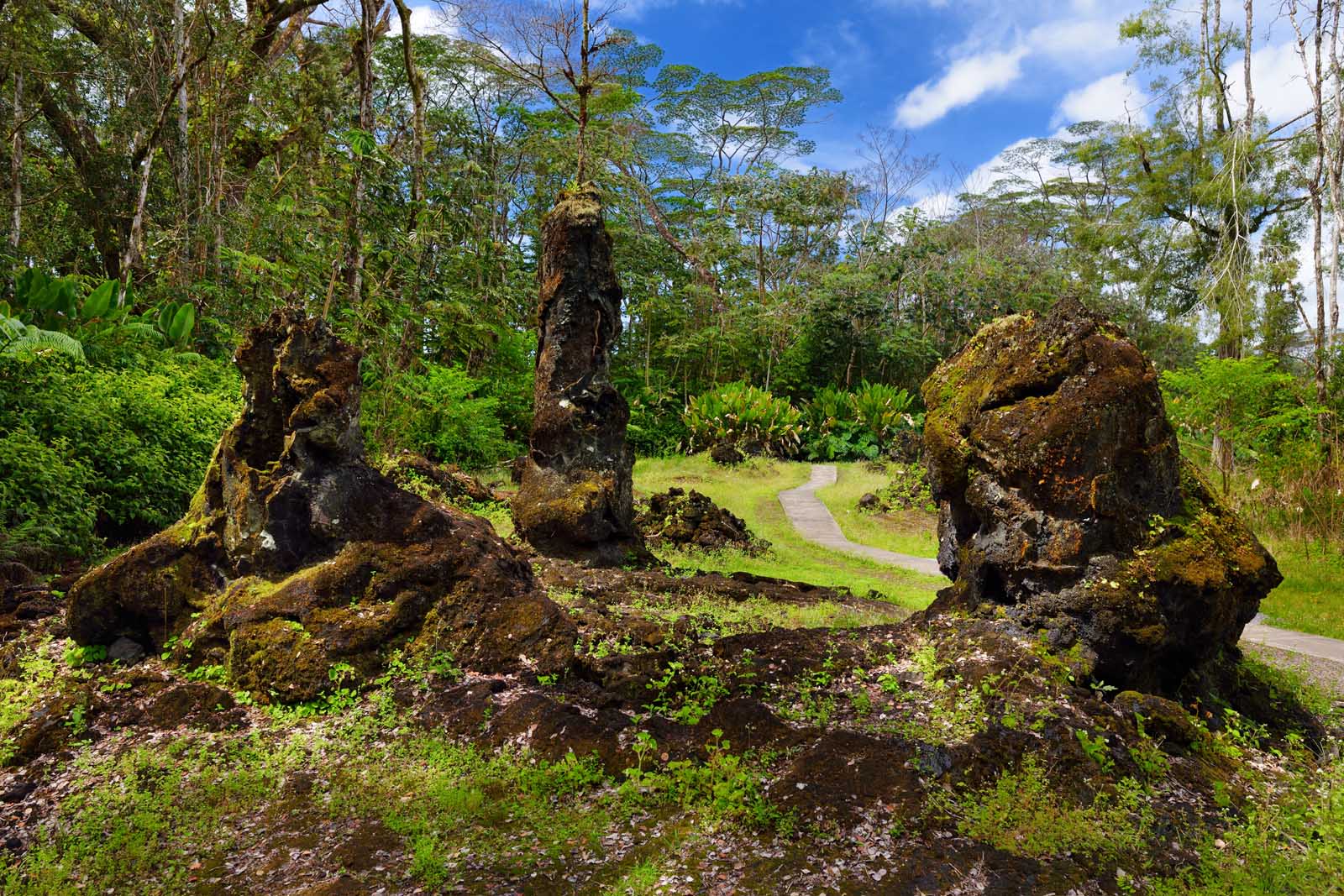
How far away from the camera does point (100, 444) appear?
6.19 metres

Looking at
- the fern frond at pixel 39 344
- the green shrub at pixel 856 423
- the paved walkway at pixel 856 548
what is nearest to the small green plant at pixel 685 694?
A: the paved walkway at pixel 856 548

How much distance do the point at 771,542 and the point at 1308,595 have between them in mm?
5634

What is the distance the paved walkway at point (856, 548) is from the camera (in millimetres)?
5992

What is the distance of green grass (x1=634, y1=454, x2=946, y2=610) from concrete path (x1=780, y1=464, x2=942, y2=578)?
7.7 inches

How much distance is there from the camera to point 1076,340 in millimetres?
3654

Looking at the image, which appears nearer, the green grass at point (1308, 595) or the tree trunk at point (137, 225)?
the green grass at point (1308, 595)

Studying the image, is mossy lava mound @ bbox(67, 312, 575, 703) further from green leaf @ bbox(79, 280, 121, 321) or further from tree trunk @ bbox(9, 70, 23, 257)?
tree trunk @ bbox(9, 70, 23, 257)

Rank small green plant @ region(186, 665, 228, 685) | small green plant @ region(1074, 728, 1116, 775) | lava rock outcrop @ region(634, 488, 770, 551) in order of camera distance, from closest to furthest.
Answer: small green plant @ region(1074, 728, 1116, 775)
small green plant @ region(186, 665, 228, 685)
lava rock outcrop @ region(634, 488, 770, 551)

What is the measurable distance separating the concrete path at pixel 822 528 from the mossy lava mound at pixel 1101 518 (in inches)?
135

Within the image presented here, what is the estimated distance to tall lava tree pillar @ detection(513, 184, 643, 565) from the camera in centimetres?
695

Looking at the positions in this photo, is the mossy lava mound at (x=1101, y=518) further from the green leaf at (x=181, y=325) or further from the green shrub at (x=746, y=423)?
the green shrub at (x=746, y=423)

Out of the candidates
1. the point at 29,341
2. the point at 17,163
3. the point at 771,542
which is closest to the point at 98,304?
the point at 29,341

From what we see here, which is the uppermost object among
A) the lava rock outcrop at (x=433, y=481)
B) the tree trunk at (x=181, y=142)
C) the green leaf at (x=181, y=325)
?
the tree trunk at (x=181, y=142)

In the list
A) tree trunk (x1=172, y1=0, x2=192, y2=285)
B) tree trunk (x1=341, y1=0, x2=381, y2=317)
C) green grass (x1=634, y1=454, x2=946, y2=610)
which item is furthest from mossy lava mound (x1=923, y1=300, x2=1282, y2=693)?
tree trunk (x1=172, y1=0, x2=192, y2=285)
